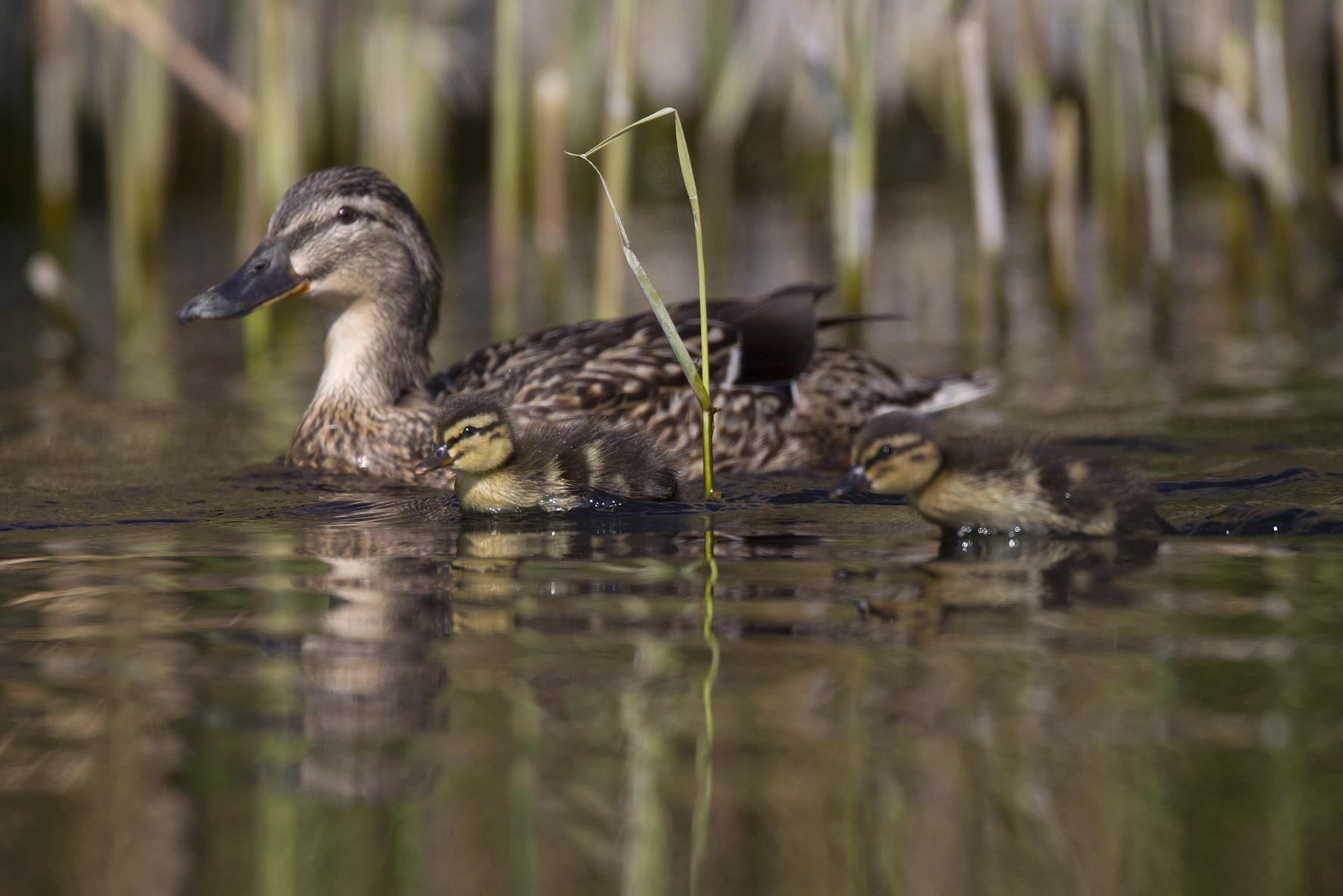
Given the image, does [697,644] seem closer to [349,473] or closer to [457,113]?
[349,473]

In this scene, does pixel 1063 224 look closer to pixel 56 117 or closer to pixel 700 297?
pixel 700 297

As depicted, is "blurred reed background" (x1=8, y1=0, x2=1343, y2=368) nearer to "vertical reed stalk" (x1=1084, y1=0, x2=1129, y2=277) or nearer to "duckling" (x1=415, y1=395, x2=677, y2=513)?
"vertical reed stalk" (x1=1084, y1=0, x2=1129, y2=277)

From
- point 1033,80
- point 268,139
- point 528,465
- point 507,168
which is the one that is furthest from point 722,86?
point 528,465

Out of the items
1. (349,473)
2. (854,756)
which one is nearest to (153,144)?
(349,473)

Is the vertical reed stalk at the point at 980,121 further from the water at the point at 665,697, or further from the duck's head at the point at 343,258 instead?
the water at the point at 665,697

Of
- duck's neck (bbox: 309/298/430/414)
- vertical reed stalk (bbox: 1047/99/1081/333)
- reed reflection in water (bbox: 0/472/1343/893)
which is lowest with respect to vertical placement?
reed reflection in water (bbox: 0/472/1343/893)

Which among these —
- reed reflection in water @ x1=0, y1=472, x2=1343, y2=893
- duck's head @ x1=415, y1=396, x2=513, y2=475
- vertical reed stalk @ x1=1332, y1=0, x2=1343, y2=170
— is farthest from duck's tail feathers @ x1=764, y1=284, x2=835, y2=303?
vertical reed stalk @ x1=1332, y1=0, x2=1343, y2=170

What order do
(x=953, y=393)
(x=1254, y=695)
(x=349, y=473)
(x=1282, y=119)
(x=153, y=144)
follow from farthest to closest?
(x=153, y=144), (x=1282, y=119), (x=953, y=393), (x=349, y=473), (x=1254, y=695)

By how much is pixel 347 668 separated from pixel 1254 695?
1356mm

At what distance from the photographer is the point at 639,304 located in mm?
9148

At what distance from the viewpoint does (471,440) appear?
170 inches

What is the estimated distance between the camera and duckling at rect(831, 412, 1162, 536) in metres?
3.91

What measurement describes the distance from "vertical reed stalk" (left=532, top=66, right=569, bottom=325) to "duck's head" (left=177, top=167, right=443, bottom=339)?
1.98 m

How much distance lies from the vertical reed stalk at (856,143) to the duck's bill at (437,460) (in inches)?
109
